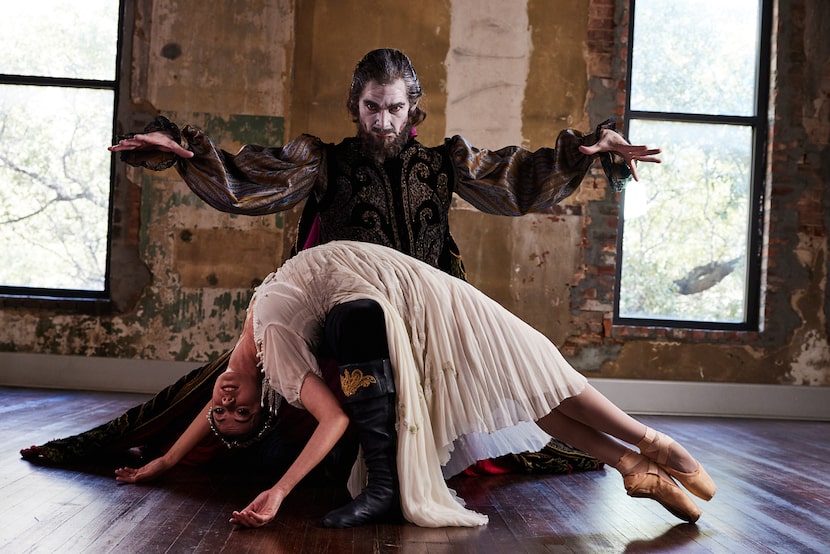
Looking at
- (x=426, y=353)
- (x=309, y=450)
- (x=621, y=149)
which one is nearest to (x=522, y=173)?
(x=621, y=149)

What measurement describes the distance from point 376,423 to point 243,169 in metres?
1.08

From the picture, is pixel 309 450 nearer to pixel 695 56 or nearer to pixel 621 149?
pixel 621 149

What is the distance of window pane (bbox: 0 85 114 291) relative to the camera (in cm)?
591

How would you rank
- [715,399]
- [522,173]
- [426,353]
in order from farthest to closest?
1. [715,399]
2. [522,173]
3. [426,353]

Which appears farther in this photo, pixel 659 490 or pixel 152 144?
pixel 152 144

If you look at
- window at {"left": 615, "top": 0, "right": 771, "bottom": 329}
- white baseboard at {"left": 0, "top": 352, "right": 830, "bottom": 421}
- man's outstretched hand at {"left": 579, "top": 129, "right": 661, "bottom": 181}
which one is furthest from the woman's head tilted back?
window at {"left": 615, "top": 0, "right": 771, "bottom": 329}

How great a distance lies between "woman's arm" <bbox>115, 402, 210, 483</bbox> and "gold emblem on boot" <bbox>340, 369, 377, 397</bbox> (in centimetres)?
64

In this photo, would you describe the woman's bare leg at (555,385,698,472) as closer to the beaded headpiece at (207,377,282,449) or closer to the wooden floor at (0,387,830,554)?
the wooden floor at (0,387,830,554)

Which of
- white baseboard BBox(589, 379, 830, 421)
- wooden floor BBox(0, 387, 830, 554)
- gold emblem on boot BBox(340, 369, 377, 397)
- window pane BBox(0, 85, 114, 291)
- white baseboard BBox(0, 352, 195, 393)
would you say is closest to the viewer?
wooden floor BBox(0, 387, 830, 554)

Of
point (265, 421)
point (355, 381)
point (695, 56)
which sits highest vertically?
point (695, 56)

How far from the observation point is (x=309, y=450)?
7.48ft

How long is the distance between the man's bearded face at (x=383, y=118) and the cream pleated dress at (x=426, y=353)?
55 centimetres

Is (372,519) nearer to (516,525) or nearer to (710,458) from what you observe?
(516,525)

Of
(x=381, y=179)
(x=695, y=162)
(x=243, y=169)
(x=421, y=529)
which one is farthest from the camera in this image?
(x=695, y=162)
